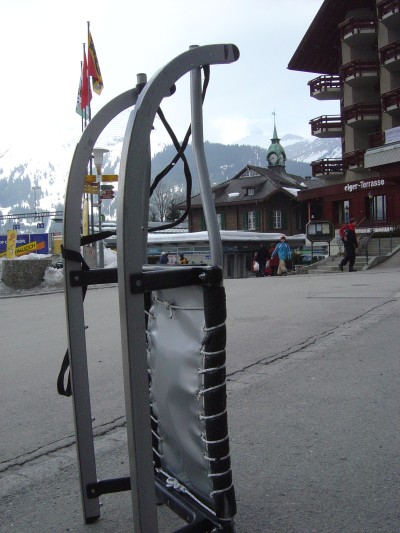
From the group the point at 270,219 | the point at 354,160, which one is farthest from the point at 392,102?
the point at 270,219

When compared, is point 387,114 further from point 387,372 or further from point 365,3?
point 387,372

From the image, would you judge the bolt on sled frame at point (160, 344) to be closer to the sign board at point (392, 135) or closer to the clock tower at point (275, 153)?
the sign board at point (392, 135)

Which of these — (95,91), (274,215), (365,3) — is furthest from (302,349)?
(274,215)

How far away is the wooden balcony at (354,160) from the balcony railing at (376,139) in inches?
44.7

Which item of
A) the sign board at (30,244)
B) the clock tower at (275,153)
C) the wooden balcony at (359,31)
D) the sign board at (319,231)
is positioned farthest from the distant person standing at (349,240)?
the clock tower at (275,153)

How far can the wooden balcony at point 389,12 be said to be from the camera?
38344 millimetres

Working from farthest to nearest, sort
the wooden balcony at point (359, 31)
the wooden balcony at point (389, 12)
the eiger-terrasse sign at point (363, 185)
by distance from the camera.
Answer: the wooden balcony at point (359, 31), the eiger-terrasse sign at point (363, 185), the wooden balcony at point (389, 12)

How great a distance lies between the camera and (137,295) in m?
1.95

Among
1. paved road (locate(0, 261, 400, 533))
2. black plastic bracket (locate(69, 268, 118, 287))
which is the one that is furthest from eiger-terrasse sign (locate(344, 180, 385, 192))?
black plastic bracket (locate(69, 268, 118, 287))

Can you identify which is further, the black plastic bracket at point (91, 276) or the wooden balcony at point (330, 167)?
the wooden balcony at point (330, 167)

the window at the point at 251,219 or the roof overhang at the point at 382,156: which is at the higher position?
the roof overhang at the point at 382,156

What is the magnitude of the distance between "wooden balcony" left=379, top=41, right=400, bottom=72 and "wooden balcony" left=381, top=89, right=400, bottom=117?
168 cm

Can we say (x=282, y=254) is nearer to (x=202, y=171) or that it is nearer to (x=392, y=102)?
(x=392, y=102)

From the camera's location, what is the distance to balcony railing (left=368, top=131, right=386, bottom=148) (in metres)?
40.2
